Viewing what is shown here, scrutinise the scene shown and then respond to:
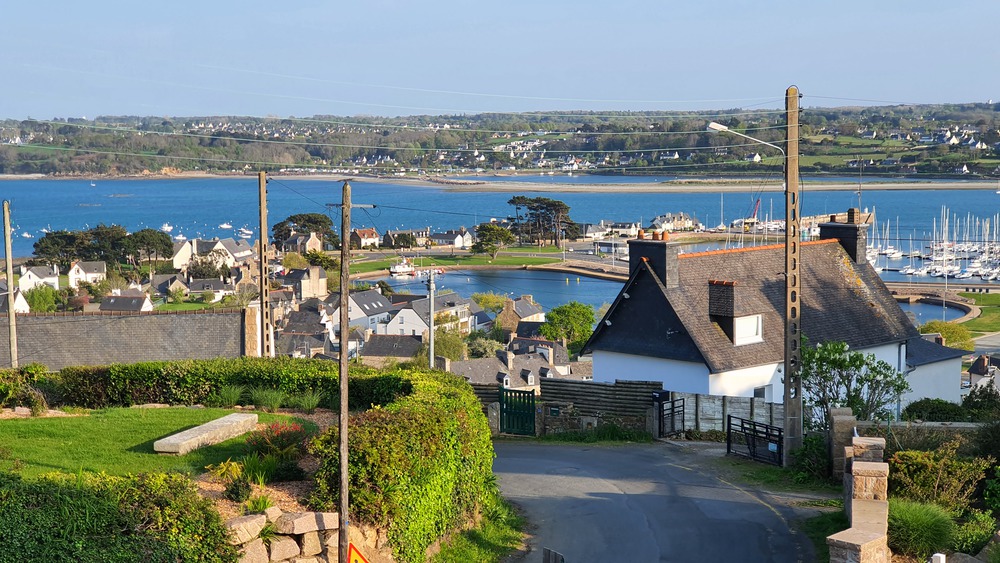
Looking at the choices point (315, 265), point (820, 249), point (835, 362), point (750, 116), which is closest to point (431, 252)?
point (315, 265)

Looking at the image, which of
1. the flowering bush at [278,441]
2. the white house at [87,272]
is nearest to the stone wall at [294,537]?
the flowering bush at [278,441]

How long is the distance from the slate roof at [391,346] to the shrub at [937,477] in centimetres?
5523

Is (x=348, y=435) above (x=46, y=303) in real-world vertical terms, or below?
above

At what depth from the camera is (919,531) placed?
1203cm

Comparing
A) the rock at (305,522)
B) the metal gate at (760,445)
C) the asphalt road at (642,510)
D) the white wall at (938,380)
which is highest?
the rock at (305,522)

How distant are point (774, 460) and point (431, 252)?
482ft

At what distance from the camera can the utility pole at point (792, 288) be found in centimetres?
1741

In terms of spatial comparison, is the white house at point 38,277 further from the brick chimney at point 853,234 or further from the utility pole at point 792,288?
the utility pole at point 792,288

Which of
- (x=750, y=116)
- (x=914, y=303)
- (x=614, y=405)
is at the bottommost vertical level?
(x=914, y=303)

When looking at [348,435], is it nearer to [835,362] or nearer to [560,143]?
[835,362]

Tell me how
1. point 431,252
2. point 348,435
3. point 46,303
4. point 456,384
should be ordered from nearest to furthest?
point 348,435, point 456,384, point 46,303, point 431,252

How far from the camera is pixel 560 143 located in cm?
19650

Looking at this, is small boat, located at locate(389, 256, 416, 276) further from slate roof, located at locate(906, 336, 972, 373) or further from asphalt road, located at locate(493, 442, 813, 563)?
asphalt road, located at locate(493, 442, 813, 563)

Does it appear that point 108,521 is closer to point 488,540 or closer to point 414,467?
point 414,467
